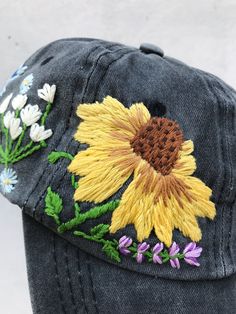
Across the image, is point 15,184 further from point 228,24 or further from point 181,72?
point 228,24

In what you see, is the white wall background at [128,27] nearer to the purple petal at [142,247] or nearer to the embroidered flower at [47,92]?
the embroidered flower at [47,92]

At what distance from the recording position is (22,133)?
648 millimetres

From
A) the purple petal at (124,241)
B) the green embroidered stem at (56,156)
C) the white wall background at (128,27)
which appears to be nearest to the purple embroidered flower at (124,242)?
the purple petal at (124,241)

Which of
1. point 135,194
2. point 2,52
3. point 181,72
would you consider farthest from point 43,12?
point 135,194

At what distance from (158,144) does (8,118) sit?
0.19m

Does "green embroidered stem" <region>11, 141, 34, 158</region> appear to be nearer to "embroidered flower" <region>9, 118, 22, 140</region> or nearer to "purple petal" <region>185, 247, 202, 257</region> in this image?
"embroidered flower" <region>9, 118, 22, 140</region>

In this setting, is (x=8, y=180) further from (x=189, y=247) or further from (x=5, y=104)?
(x=189, y=247)

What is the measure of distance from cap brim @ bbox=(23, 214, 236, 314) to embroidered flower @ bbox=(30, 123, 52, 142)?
9 centimetres

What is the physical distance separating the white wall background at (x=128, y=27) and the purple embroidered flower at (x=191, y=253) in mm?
559

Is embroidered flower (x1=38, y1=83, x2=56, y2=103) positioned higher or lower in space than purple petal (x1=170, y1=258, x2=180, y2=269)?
higher

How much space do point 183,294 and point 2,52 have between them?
0.65m

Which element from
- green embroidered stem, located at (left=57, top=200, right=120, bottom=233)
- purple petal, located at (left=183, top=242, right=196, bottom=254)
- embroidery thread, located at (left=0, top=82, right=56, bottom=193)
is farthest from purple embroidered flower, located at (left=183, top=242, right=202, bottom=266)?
embroidery thread, located at (left=0, top=82, right=56, bottom=193)

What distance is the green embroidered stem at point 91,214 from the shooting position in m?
0.60

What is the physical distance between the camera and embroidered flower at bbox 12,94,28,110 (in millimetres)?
662
